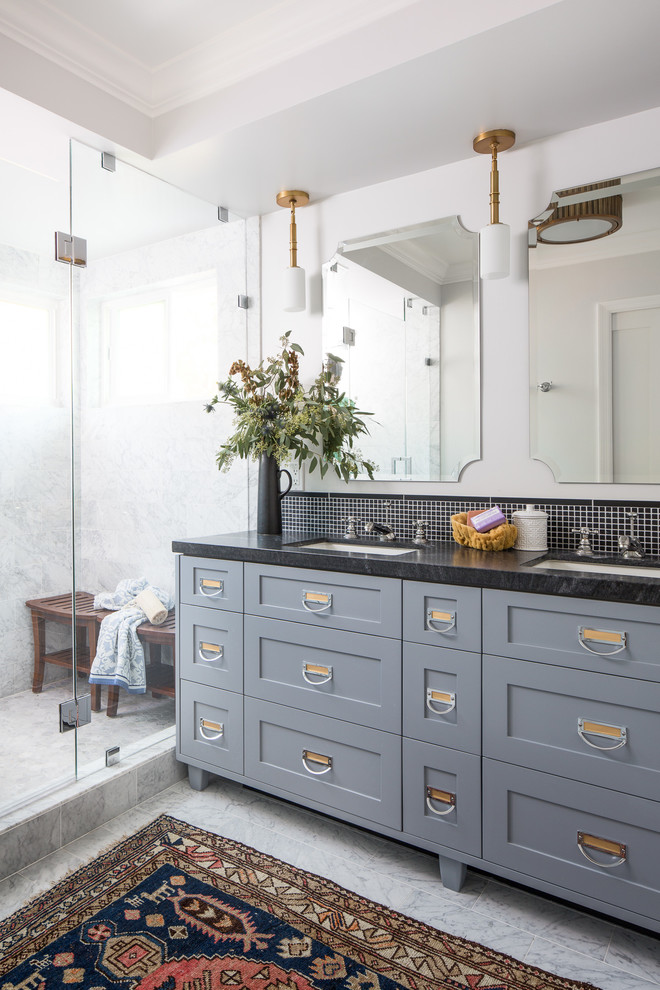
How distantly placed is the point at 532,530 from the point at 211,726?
134cm

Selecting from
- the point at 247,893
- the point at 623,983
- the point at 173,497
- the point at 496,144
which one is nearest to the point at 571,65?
the point at 496,144

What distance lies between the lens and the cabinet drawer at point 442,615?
169 centimetres

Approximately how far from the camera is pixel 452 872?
5.82ft

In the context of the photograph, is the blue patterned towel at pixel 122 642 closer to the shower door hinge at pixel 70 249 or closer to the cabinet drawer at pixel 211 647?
the cabinet drawer at pixel 211 647

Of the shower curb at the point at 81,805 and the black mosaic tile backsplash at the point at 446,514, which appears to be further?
the black mosaic tile backsplash at the point at 446,514

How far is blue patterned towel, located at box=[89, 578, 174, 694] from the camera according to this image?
2268mm

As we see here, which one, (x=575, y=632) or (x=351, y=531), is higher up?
(x=351, y=531)

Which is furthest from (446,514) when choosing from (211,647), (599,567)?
(211,647)

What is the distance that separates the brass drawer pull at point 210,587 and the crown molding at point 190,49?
5.64ft

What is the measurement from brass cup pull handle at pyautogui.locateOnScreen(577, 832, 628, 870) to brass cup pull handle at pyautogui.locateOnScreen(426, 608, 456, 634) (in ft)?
1.95

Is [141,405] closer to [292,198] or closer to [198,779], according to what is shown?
[292,198]

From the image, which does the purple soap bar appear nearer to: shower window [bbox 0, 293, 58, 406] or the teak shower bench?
the teak shower bench

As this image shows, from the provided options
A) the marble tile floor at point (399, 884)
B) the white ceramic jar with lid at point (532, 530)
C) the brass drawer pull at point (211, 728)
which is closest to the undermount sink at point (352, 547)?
the white ceramic jar with lid at point (532, 530)

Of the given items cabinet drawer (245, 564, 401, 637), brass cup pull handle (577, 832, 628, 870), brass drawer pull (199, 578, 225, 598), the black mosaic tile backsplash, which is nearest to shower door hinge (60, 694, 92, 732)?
brass drawer pull (199, 578, 225, 598)
